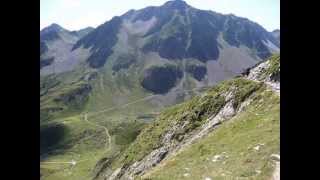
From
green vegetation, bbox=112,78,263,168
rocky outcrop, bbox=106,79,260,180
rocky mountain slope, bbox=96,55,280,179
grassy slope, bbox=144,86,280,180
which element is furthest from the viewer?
green vegetation, bbox=112,78,263,168

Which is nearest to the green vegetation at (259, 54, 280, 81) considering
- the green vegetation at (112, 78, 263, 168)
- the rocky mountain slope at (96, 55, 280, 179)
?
the rocky mountain slope at (96, 55, 280, 179)

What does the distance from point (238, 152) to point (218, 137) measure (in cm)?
1257

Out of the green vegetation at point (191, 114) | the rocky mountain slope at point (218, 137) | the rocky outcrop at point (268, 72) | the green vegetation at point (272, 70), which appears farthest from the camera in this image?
the green vegetation at point (191, 114)

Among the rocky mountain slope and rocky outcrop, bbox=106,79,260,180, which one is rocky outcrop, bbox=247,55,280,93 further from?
rocky outcrop, bbox=106,79,260,180

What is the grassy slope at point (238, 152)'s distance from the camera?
37.3 metres

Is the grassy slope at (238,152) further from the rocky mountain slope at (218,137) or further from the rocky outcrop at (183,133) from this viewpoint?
the rocky outcrop at (183,133)

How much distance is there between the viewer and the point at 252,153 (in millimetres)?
41219

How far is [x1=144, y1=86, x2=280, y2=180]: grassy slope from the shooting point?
122 ft

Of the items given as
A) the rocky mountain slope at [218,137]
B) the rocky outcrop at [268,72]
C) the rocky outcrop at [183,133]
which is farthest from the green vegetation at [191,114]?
the rocky outcrop at [268,72]

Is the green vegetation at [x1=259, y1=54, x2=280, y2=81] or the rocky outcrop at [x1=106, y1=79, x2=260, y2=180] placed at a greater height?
the green vegetation at [x1=259, y1=54, x2=280, y2=81]

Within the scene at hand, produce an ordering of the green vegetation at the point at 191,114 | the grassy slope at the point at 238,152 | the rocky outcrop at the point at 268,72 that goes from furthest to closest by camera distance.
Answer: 1. the green vegetation at the point at 191,114
2. the rocky outcrop at the point at 268,72
3. the grassy slope at the point at 238,152

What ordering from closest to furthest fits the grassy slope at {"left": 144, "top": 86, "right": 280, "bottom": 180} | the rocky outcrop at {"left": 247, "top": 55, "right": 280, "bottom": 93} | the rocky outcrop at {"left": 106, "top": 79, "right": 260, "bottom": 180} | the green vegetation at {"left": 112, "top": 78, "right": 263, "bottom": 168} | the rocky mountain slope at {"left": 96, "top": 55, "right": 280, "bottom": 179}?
the grassy slope at {"left": 144, "top": 86, "right": 280, "bottom": 180} → the rocky mountain slope at {"left": 96, "top": 55, "right": 280, "bottom": 179} → the rocky outcrop at {"left": 106, "top": 79, "right": 260, "bottom": 180} → the rocky outcrop at {"left": 247, "top": 55, "right": 280, "bottom": 93} → the green vegetation at {"left": 112, "top": 78, "right": 263, "bottom": 168}
